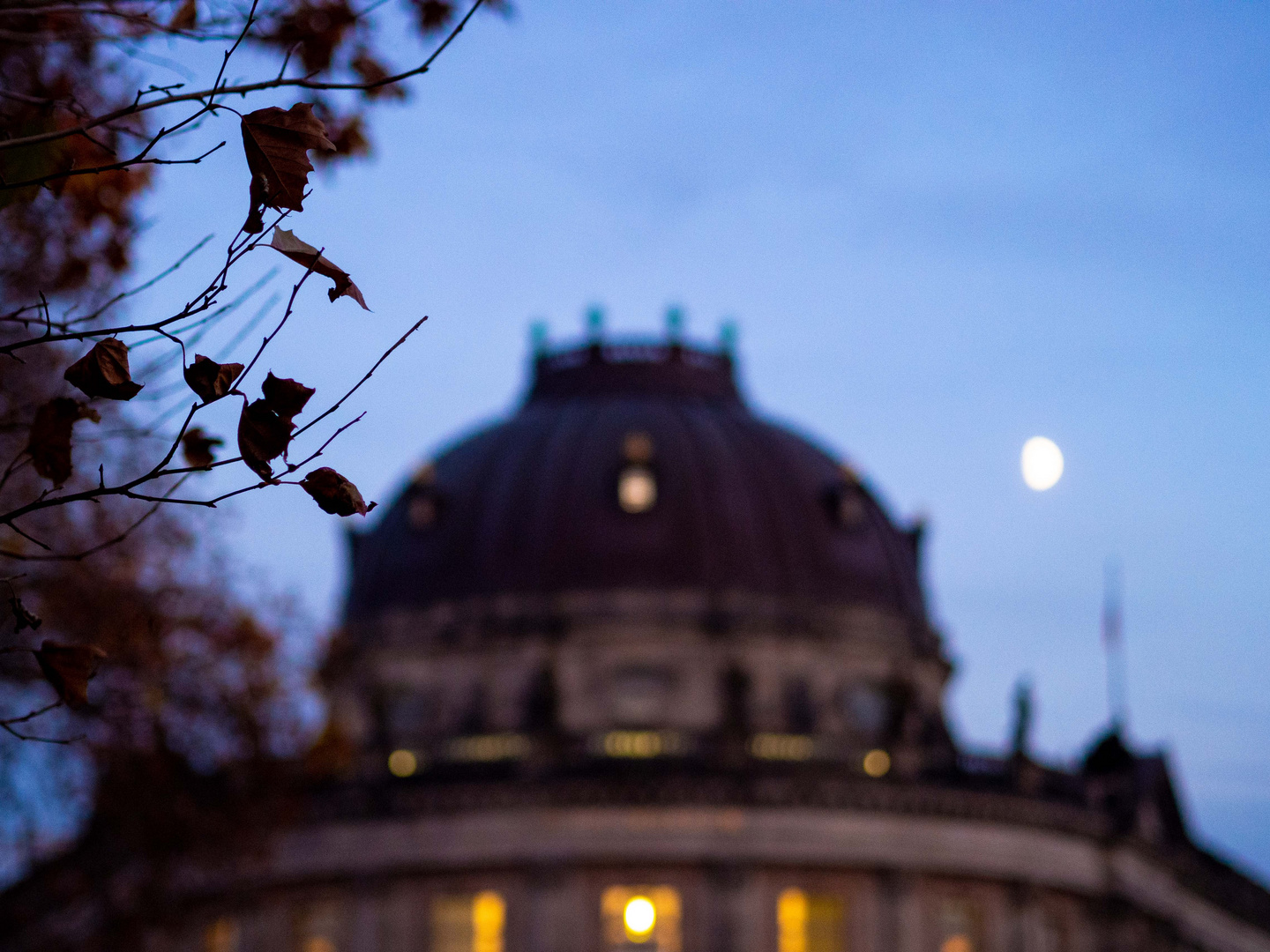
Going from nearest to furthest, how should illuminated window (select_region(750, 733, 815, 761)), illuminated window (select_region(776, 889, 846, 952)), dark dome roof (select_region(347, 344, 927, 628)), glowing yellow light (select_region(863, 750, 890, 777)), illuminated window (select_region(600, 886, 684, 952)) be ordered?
illuminated window (select_region(600, 886, 684, 952)) → illuminated window (select_region(776, 889, 846, 952)) → glowing yellow light (select_region(863, 750, 890, 777)) → illuminated window (select_region(750, 733, 815, 761)) → dark dome roof (select_region(347, 344, 927, 628))

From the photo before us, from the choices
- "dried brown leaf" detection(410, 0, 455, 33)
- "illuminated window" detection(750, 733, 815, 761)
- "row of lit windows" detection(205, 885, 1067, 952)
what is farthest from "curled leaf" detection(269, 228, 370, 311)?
"illuminated window" detection(750, 733, 815, 761)

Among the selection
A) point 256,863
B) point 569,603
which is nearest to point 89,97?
point 256,863

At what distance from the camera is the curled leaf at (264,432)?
980 centimetres

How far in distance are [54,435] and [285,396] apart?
4.54ft

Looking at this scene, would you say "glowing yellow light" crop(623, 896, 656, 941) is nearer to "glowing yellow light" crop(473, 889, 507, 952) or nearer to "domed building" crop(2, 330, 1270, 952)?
"domed building" crop(2, 330, 1270, 952)

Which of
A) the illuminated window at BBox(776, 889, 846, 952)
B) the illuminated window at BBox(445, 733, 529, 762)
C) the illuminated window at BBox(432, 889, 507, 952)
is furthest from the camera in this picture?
the illuminated window at BBox(445, 733, 529, 762)

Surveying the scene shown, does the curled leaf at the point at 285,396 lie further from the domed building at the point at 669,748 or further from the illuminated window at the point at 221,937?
the illuminated window at the point at 221,937

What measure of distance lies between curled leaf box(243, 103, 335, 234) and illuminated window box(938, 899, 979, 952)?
4806 cm

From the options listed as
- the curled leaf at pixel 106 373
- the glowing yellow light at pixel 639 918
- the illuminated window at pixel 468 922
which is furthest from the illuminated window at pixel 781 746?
the curled leaf at pixel 106 373

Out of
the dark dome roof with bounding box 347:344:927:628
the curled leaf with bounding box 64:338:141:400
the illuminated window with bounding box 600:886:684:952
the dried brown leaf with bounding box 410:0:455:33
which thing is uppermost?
the dark dome roof with bounding box 347:344:927:628

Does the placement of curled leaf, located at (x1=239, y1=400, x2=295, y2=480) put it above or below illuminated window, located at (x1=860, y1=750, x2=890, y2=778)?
below

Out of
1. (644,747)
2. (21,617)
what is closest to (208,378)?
(21,617)

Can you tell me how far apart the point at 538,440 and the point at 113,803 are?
1278 inches

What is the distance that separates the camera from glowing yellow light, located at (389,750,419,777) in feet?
190
